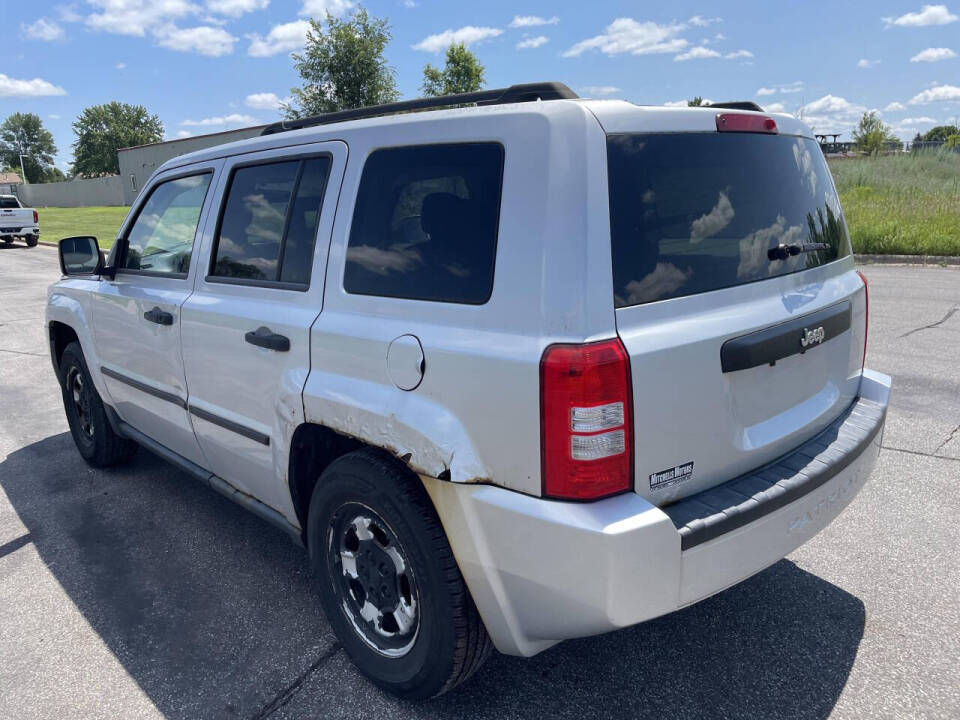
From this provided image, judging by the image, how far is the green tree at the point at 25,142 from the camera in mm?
125125

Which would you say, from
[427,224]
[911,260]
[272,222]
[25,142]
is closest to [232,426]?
[272,222]

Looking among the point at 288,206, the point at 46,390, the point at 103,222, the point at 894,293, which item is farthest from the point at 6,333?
the point at 103,222

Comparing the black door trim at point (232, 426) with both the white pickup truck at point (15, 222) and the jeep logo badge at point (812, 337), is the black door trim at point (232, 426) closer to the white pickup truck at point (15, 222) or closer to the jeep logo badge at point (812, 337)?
the jeep logo badge at point (812, 337)

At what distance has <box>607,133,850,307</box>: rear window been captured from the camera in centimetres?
198

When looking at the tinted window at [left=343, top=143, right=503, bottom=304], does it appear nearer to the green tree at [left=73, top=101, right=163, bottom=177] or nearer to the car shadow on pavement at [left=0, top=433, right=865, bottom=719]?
the car shadow on pavement at [left=0, top=433, right=865, bottom=719]

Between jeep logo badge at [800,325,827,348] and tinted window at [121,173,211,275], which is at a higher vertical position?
tinted window at [121,173,211,275]

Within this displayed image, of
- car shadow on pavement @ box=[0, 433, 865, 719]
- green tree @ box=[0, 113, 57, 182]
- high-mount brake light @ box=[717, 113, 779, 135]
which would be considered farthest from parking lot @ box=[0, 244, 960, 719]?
green tree @ box=[0, 113, 57, 182]

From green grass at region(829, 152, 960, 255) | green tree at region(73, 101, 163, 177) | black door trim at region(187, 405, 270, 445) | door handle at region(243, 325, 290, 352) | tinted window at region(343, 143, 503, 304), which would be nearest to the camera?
tinted window at region(343, 143, 503, 304)

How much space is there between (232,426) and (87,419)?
226 cm

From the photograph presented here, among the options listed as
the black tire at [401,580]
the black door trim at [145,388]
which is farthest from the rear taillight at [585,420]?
the black door trim at [145,388]

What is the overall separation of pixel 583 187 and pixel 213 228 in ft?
6.45

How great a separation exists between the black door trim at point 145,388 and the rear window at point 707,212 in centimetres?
235

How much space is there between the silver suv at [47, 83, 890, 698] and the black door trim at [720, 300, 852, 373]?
0.01 m

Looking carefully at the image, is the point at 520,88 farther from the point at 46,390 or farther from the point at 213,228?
the point at 46,390
